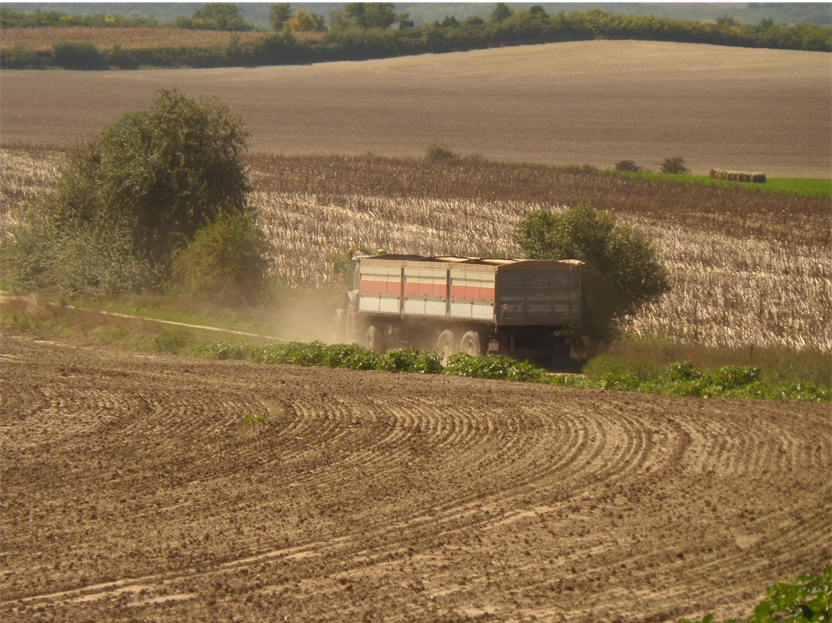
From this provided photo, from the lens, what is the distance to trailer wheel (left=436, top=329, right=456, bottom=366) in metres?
21.9

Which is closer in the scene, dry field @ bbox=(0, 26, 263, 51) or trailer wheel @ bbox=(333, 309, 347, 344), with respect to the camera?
trailer wheel @ bbox=(333, 309, 347, 344)

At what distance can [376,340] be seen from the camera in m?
23.8

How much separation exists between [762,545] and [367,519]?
4011 millimetres

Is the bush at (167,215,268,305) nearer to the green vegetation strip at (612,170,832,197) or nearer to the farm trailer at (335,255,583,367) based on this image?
the farm trailer at (335,255,583,367)

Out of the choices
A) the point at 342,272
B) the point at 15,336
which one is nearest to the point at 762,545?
the point at 342,272

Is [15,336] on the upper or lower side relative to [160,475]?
lower

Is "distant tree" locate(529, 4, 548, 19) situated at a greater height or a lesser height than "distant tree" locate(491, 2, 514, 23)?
lesser

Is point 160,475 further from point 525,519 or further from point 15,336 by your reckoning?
point 15,336

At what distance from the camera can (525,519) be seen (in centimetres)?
984

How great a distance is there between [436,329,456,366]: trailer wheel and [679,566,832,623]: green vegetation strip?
14.7 m

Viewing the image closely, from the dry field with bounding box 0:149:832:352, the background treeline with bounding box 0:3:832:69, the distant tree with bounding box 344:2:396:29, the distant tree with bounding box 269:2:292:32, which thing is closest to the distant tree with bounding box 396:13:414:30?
the distant tree with bounding box 344:2:396:29

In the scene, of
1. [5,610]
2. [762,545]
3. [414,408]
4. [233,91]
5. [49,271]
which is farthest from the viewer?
[233,91]

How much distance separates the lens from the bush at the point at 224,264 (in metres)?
29.6

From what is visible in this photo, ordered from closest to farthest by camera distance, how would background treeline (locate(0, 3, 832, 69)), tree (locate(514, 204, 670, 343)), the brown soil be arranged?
the brown soil → tree (locate(514, 204, 670, 343)) → background treeline (locate(0, 3, 832, 69))
